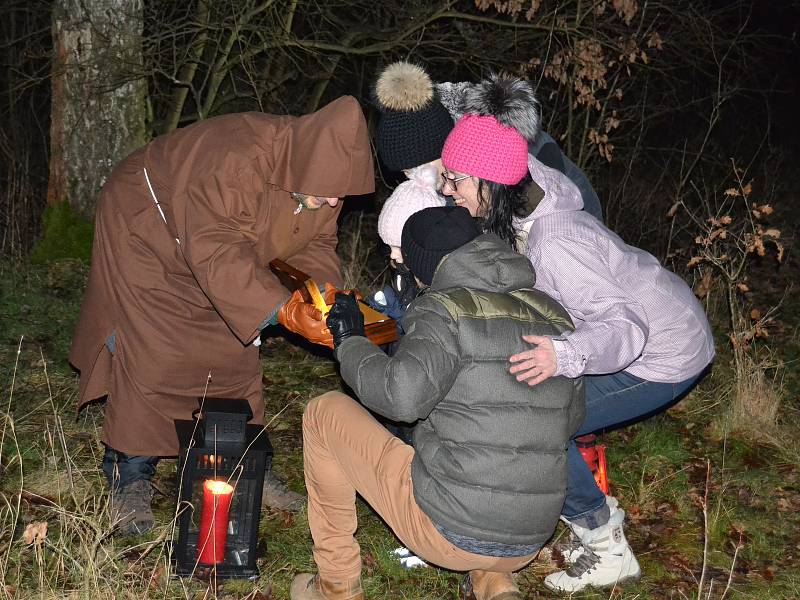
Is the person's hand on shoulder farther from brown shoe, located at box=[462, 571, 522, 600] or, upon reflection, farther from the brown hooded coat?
the brown hooded coat

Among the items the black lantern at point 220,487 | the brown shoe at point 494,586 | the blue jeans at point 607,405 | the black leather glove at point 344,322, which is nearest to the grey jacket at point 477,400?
the black leather glove at point 344,322


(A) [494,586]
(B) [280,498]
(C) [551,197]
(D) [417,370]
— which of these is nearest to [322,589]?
(A) [494,586]

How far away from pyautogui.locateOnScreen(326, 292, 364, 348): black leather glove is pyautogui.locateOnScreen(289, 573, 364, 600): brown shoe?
→ 2.95ft

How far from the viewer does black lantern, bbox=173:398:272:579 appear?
10.6 feet

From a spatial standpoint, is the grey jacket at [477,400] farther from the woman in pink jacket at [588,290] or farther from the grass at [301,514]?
the grass at [301,514]

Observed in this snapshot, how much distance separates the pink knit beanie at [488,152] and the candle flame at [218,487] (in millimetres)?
1393

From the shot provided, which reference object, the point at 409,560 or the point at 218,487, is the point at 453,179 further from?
the point at 409,560

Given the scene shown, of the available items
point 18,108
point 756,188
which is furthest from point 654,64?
point 18,108

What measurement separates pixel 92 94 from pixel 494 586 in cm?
487

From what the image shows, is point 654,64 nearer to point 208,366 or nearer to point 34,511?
point 208,366

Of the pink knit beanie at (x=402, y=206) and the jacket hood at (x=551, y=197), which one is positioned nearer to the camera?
the jacket hood at (x=551, y=197)

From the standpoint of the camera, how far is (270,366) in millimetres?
5699

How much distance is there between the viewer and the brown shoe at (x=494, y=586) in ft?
9.95

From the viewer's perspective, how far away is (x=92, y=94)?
6.44 metres
